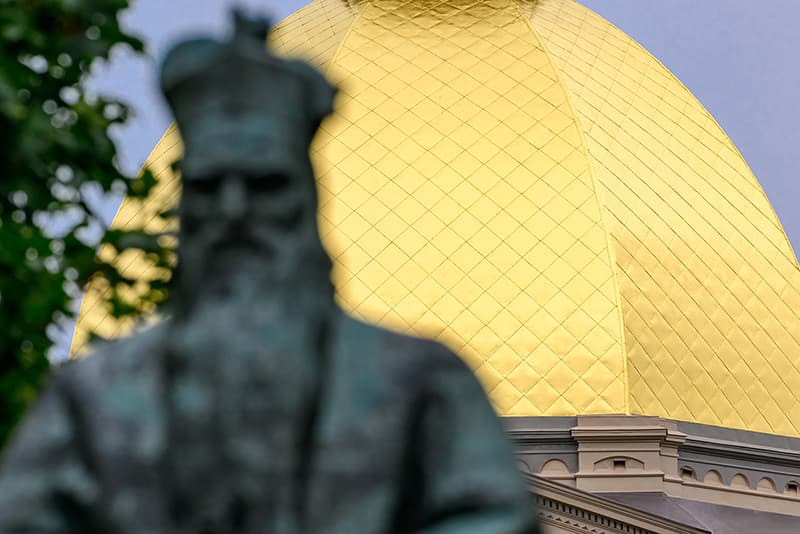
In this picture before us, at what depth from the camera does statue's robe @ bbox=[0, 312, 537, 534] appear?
3617mm

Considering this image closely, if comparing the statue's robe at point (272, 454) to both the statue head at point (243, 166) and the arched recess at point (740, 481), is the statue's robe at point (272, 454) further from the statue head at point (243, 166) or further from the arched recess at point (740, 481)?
the arched recess at point (740, 481)

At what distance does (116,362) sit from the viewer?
3789 millimetres

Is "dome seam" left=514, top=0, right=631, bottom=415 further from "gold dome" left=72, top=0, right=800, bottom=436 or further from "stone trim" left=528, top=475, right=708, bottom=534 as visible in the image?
"stone trim" left=528, top=475, right=708, bottom=534

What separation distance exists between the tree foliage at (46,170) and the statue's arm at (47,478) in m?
4.85

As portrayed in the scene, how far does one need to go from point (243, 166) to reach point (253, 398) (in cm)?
42

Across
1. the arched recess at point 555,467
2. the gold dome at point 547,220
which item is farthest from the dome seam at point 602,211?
the arched recess at point 555,467

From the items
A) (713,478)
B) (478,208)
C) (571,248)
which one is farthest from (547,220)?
Result: (713,478)

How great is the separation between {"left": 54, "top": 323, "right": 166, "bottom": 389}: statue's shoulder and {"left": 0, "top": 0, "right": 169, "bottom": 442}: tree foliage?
189 inches

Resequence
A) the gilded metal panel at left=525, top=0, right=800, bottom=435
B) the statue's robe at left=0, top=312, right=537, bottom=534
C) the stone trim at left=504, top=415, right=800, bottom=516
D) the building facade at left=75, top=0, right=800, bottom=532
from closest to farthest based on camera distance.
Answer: the statue's robe at left=0, top=312, right=537, bottom=534, the stone trim at left=504, top=415, right=800, bottom=516, the building facade at left=75, top=0, right=800, bottom=532, the gilded metal panel at left=525, top=0, right=800, bottom=435

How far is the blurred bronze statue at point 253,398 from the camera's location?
143 inches

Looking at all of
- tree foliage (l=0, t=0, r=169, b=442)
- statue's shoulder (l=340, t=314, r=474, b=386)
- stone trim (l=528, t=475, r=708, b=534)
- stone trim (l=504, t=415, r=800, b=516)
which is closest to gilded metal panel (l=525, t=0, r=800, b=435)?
stone trim (l=504, t=415, r=800, b=516)

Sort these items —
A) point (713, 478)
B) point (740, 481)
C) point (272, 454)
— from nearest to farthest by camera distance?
point (272, 454)
point (713, 478)
point (740, 481)

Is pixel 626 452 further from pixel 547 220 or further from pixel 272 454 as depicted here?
pixel 272 454

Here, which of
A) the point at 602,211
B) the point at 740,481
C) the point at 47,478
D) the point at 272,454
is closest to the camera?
the point at 272,454
